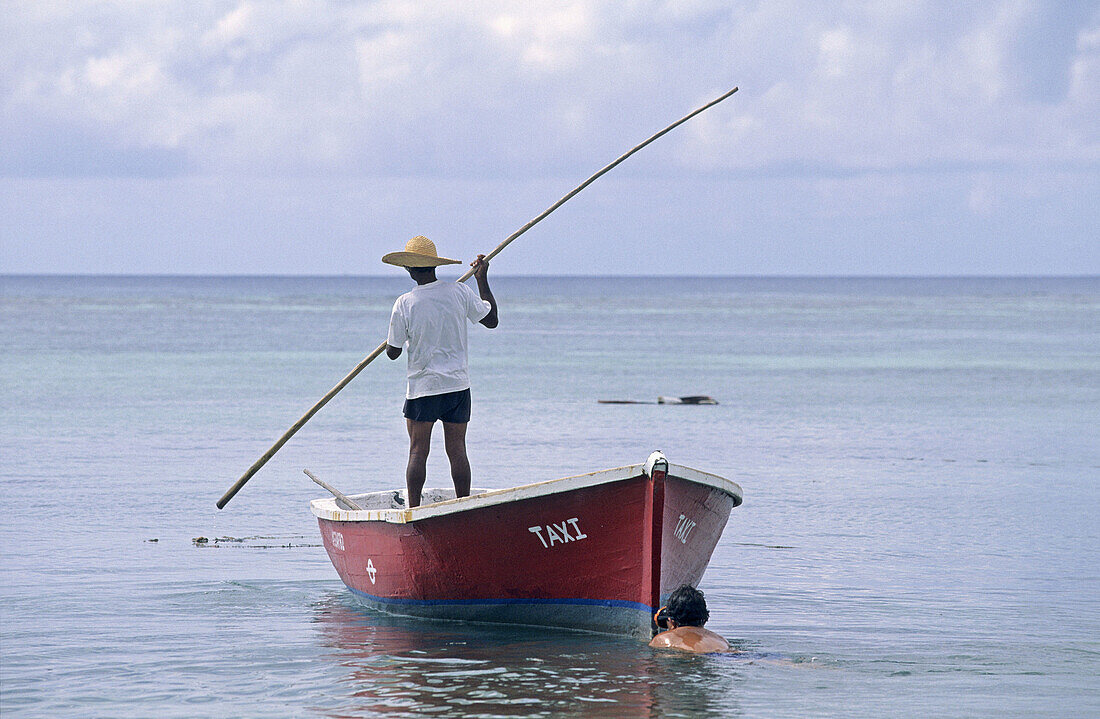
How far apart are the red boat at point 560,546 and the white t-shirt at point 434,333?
727mm

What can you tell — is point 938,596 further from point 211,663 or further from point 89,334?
point 89,334

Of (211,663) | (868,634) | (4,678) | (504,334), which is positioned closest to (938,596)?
(868,634)

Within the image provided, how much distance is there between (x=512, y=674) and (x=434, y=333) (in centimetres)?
199

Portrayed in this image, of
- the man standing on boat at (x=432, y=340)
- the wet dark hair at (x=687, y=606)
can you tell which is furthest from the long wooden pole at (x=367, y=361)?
the wet dark hair at (x=687, y=606)

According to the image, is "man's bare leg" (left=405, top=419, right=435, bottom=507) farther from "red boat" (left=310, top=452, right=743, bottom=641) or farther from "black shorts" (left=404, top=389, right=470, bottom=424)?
"red boat" (left=310, top=452, right=743, bottom=641)

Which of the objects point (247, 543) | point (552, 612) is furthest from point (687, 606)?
point (247, 543)

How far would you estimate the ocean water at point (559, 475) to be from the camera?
24.3ft

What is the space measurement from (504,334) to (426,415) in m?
42.5

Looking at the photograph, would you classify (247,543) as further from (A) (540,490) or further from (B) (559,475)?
(A) (540,490)

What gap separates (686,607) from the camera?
7770mm

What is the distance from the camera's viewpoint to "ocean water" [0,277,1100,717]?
7.41 meters

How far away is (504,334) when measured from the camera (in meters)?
50.9

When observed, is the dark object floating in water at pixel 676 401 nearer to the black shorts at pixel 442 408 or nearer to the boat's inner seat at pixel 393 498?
the boat's inner seat at pixel 393 498

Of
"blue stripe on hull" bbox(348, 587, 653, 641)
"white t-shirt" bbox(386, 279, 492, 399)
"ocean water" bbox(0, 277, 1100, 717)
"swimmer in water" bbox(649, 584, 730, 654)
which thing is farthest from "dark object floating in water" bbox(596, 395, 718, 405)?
"swimmer in water" bbox(649, 584, 730, 654)
